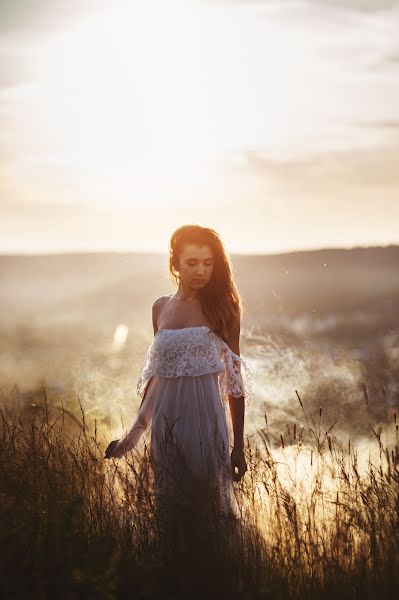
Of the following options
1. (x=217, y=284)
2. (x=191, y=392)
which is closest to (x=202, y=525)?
(x=191, y=392)

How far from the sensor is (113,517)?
3904 millimetres

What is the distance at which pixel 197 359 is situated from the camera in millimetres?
4465

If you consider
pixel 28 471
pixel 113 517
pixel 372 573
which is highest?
pixel 28 471

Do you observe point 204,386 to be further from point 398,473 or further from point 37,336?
point 37,336

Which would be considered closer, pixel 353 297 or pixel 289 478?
pixel 289 478

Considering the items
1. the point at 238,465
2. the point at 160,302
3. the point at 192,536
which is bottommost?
the point at 192,536

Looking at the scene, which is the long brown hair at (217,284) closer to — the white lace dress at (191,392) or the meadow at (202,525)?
the white lace dress at (191,392)

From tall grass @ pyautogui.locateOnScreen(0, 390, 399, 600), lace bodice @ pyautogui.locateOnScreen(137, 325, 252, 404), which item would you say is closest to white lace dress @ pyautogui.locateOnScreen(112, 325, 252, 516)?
lace bodice @ pyautogui.locateOnScreen(137, 325, 252, 404)

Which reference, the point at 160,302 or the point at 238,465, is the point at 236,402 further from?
the point at 160,302

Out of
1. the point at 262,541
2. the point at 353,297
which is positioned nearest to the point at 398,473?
the point at 262,541

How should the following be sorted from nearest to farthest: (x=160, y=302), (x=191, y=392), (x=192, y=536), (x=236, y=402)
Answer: (x=192, y=536) → (x=191, y=392) → (x=236, y=402) → (x=160, y=302)

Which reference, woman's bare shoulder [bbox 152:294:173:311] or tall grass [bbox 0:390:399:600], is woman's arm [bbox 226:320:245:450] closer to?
tall grass [bbox 0:390:399:600]

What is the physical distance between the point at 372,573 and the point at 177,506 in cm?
108

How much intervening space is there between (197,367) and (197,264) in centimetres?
67
